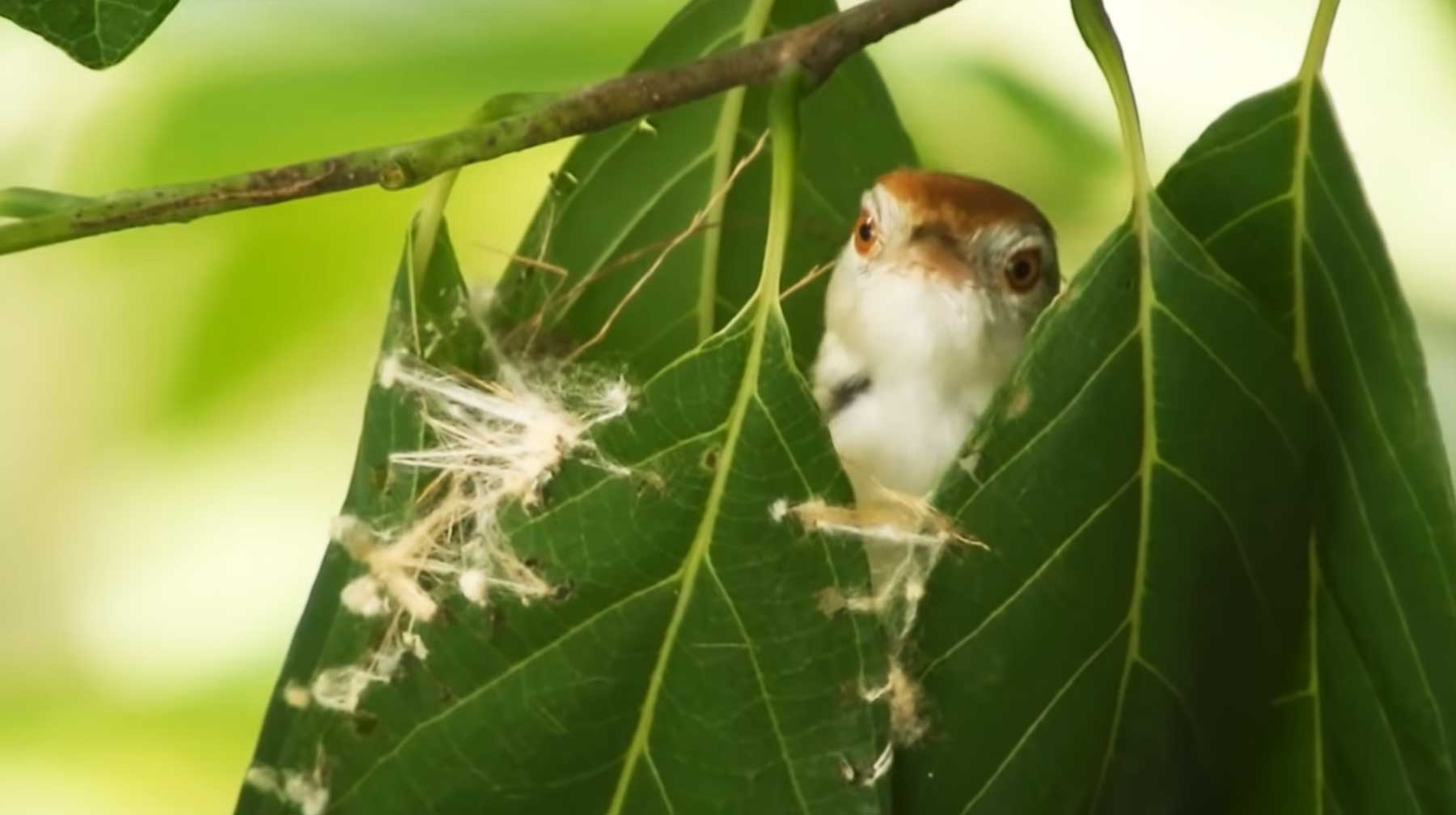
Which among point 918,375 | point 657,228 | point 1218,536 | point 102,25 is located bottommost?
point 1218,536

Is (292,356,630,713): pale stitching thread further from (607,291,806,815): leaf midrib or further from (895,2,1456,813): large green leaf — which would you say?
(895,2,1456,813): large green leaf

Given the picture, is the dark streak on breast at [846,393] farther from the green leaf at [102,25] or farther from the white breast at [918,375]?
the green leaf at [102,25]

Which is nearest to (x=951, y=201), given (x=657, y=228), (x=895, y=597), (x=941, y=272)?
(x=941, y=272)

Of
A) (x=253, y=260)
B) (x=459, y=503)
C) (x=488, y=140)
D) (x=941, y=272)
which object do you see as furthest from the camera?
(x=253, y=260)

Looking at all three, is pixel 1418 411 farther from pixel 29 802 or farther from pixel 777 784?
pixel 29 802

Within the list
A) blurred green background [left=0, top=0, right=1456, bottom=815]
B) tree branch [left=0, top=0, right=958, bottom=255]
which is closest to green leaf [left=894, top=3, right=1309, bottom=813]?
tree branch [left=0, top=0, right=958, bottom=255]

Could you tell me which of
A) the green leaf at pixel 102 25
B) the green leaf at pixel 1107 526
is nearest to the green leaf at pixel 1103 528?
the green leaf at pixel 1107 526

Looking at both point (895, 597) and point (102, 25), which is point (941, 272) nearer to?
point (895, 597)
